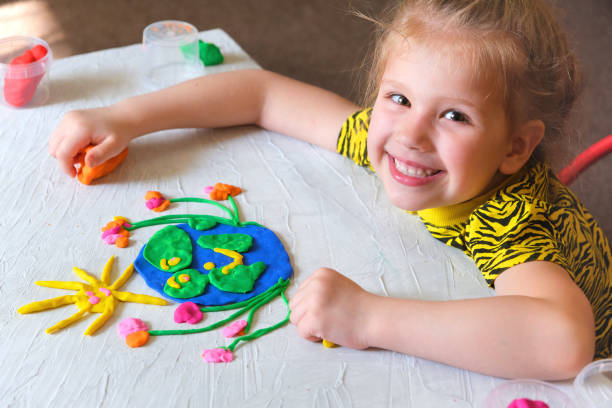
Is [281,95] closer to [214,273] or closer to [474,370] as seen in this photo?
[214,273]

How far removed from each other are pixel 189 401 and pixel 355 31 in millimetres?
1772

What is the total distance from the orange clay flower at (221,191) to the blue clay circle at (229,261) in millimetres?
47

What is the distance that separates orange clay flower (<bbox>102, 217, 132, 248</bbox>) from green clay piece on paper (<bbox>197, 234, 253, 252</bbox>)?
8 centimetres

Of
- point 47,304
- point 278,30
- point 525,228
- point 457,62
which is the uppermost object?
point 457,62

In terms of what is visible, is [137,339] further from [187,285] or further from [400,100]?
[400,100]

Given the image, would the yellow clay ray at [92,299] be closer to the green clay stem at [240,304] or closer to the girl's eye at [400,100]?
the green clay stem at [240,304]

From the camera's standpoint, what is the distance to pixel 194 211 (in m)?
0.78

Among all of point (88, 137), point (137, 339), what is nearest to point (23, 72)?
point (88, 137)

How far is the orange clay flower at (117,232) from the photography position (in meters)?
0.72

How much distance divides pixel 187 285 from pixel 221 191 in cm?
16

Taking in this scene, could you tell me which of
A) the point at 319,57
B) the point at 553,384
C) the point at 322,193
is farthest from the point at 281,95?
the point at 319,57

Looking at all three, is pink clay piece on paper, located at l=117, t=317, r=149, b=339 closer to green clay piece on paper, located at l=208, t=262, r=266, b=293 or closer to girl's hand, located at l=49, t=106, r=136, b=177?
green clay piece on paper, located at l=208, t=262, r=266, b=293

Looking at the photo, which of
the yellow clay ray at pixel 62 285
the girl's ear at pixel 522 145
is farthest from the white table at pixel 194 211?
the girl's ear at pixel 522 145

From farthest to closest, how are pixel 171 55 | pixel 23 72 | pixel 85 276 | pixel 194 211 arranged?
pixel 171 55, pixel 23 72, pixel 194 211, pixel 85 276
